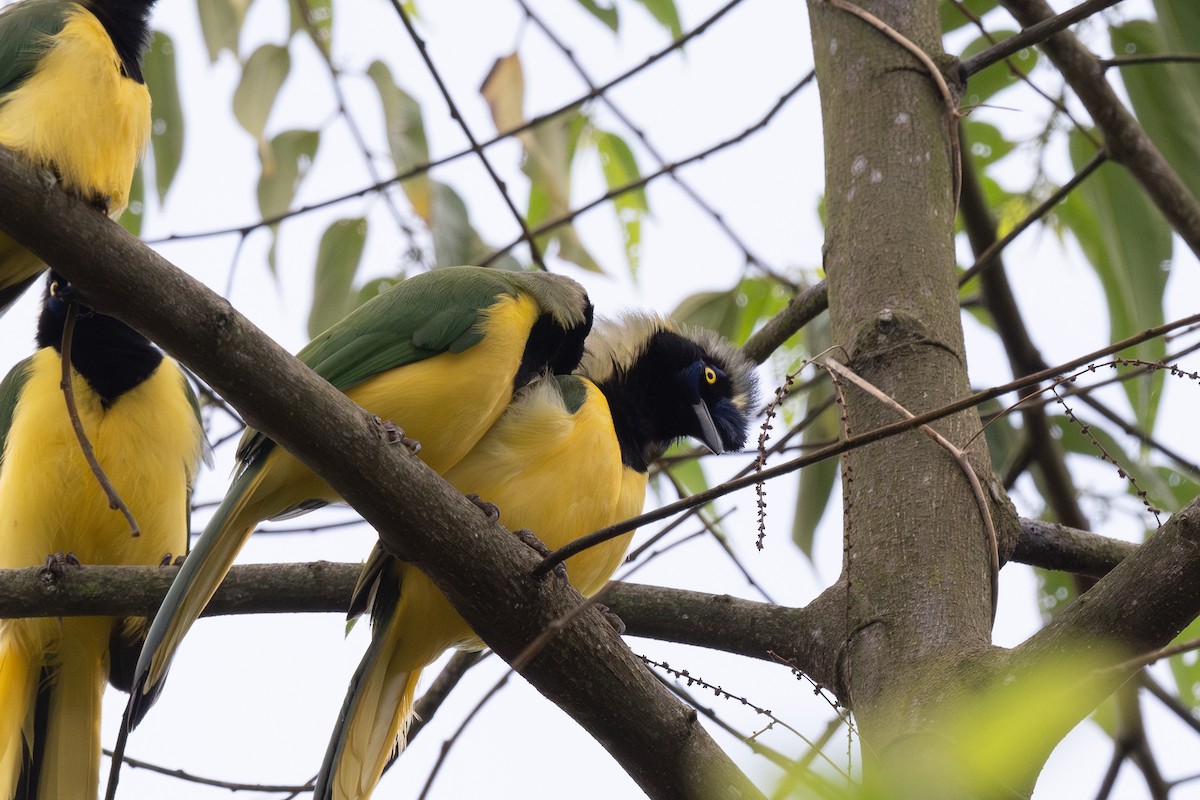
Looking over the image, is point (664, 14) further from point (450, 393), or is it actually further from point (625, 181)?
point (450, 393)

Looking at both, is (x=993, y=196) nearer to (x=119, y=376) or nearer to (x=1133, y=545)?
(x=1133, y=545)

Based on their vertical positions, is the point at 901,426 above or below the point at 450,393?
below

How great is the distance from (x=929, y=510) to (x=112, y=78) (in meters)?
1.74

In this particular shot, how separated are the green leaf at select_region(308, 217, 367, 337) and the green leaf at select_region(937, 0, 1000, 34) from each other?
1.72 metres

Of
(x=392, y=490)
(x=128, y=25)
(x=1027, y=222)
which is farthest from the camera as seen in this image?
(x=1027, y=222)

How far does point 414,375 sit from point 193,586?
1.91 ft

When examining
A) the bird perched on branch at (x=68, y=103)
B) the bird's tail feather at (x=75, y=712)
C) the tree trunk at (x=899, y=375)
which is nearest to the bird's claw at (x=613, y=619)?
the tree trunk at (x=899, y=375)

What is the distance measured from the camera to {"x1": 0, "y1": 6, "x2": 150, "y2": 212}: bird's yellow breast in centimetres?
227

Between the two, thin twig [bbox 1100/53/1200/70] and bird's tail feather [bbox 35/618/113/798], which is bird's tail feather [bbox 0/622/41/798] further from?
thin twig [bbox 1100/53/1200/70]

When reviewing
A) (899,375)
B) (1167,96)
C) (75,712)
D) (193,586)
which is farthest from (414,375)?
(1167,96)

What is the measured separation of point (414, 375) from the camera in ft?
8.21

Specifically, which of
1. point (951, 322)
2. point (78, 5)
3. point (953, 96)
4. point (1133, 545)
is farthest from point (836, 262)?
point (78, 5)

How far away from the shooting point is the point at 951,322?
2445mm

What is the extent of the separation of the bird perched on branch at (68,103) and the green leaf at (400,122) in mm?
985
